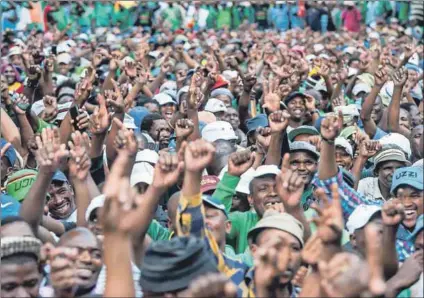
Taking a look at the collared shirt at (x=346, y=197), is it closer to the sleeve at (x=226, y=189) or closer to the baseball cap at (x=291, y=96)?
the sleeve at (x=226, y=189)

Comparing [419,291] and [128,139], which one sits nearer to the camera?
[419,291]

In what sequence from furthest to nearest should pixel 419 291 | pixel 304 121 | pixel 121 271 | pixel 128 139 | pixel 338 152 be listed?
pixel 304 121
pixel 338 152
pixel 128 139
pixel 419 291
pixel 121 271

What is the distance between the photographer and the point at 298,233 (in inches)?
175

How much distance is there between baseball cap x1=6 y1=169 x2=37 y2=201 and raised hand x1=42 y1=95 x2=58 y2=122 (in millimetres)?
2220

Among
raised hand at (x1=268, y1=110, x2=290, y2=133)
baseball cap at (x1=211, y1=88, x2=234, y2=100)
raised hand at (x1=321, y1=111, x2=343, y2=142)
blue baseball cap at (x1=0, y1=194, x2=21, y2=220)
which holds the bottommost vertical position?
baseball cap at (x1=211, y1=88, x2=234, y2=100)

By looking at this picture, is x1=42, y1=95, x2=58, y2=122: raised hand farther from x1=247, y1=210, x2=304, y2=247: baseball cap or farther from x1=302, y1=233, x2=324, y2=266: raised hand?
x1=302, y1=233, x2=324, y2=266: raised hand

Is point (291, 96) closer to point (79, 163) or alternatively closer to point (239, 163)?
point (239, 163)

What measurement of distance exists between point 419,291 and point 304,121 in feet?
15.3

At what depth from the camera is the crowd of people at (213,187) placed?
11.9 feet

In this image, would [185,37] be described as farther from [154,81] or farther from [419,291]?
[419,291]

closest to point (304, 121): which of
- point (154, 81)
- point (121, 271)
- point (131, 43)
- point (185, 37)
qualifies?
point (154, 81)

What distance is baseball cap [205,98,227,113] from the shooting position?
878 cm

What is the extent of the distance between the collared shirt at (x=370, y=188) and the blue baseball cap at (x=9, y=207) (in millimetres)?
2410

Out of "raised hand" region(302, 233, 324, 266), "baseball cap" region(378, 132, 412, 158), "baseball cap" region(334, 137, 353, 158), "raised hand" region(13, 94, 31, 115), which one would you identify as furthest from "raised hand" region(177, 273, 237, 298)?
"raised hand" region(13, 94, 31, 115)
